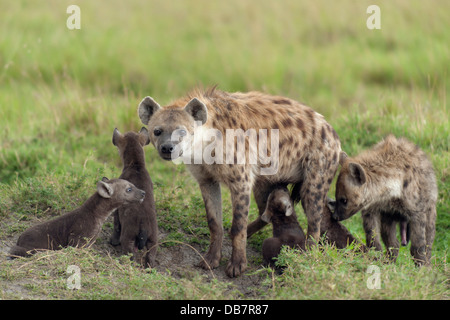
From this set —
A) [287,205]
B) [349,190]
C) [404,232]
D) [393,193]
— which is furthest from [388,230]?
[287,205]

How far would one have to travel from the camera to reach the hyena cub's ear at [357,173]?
5.48m

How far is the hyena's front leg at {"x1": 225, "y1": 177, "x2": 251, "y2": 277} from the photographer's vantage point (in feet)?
17.0

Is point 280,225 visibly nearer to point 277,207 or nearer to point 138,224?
point 277,207

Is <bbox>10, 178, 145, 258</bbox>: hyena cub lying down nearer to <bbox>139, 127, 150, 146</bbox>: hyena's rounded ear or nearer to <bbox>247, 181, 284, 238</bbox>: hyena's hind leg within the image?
<bbox>139, 127, 150, 146</bbox>: hyena's rounded ear

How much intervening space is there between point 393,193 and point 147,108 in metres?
2.06

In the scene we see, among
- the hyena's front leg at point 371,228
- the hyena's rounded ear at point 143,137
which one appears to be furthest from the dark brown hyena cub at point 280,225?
the hyena's rounded ear at point 143,137

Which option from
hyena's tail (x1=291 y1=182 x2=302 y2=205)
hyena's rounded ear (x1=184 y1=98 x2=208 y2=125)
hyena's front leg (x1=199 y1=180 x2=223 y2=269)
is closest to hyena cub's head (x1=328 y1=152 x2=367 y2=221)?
hyena's tail (x1=291 y1=182 x2=302 y2=205)

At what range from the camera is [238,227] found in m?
5.20

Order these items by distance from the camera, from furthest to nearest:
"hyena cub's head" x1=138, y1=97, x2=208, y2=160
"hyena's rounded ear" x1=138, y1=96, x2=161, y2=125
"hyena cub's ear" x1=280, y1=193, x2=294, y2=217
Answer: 1. "hyena cub's ear" x1=280, y1=193, x2=294, y2=217
2. "hyena's rounded ear" x1=138, y1=96, x2=161, y2=125
3. "hyena cub's head" x1=138, y1=97, x2=208, y2=160

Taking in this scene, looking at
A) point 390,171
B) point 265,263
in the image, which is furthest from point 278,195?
point 390,171
